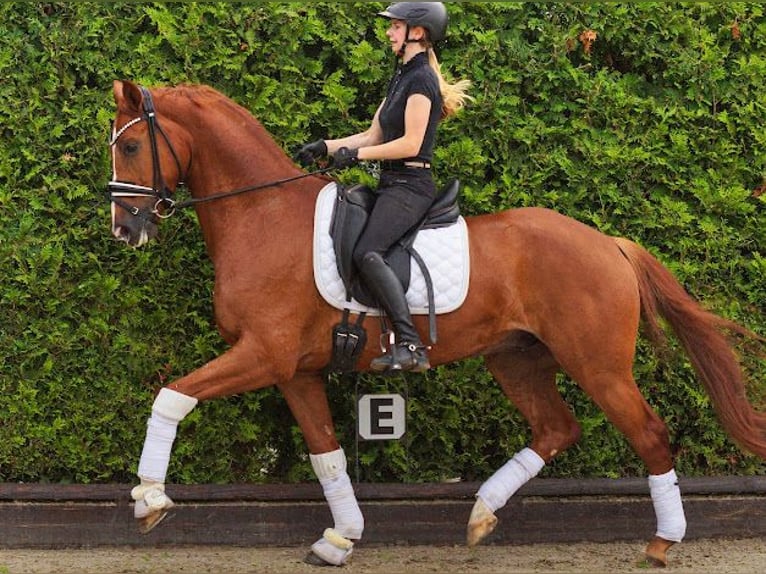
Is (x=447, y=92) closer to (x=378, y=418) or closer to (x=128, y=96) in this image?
(x=128, y=96)

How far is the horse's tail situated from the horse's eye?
269 cm

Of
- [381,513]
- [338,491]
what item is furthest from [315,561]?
[381,513]

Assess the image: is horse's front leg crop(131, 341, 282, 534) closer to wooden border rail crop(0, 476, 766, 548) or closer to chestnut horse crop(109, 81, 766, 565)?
chestnut horse crop(109, 81, 766, 565)

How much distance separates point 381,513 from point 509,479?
0.96m

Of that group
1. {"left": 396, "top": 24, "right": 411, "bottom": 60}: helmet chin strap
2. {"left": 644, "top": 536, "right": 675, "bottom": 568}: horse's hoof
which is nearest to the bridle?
{"left": 396, "top": 24, "right": 411, "bottom": 60}: helmet chin strap

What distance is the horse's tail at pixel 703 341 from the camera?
22.1ft

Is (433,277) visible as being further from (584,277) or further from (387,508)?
(387,508)

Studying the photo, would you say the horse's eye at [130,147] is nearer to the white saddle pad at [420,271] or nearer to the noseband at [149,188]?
the noseband at [149,188]

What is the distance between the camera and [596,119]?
7422 millimetres

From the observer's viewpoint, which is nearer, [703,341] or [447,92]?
[447,92]

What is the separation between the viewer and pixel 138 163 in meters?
6.29

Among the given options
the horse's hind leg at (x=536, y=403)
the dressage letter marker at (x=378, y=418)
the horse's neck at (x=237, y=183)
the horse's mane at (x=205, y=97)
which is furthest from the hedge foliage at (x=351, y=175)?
the horse's neck at (x=237, y=183)

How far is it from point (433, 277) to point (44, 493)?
2695 millimetres

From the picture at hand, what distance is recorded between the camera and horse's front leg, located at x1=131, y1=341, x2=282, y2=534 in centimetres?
600
